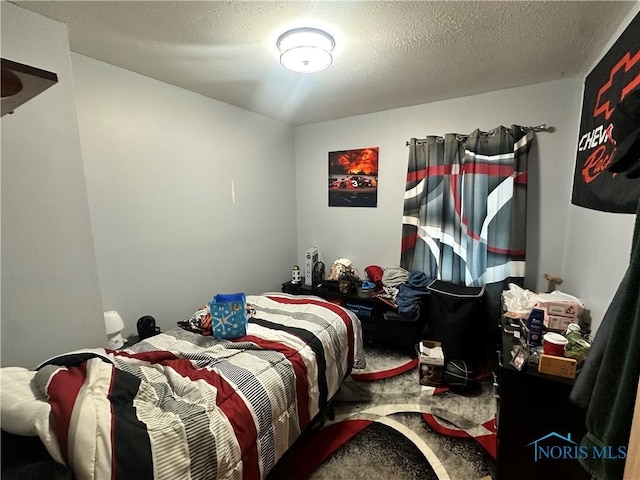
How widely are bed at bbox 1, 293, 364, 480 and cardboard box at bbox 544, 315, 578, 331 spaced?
1.23 metres

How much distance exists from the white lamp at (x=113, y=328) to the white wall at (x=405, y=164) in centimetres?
221

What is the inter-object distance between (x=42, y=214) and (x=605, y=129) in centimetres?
299

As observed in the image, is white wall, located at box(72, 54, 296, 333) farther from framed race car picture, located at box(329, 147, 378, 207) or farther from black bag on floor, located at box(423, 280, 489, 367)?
black bag on floor, located at box(423, 280, 489, 367)

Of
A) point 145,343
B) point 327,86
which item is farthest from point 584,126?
point 145,343

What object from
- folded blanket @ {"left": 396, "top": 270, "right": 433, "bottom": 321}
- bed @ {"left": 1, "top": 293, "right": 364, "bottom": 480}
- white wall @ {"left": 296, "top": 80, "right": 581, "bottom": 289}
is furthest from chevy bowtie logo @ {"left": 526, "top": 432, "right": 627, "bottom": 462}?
white wall @ {"left": 296, "top": 80, "right": 581, "bottom": 289}

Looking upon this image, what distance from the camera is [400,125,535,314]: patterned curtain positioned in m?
2.41

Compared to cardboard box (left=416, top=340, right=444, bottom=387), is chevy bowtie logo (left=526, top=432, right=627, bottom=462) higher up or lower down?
higher up

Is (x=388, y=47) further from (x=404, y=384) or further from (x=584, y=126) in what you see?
(x=404, y=384)

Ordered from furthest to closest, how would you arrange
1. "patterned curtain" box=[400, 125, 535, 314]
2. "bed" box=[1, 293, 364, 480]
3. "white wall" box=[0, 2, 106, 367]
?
"patterned curtain" box=[400, 125, 535, 314]
"white wall" box=[0, 2, 106, 367]
"bed" box=[1, 293, 364, 480]

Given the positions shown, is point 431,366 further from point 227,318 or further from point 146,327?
point 146,327

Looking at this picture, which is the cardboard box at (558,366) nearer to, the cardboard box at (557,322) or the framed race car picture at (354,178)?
the cardboard box at (557,322)

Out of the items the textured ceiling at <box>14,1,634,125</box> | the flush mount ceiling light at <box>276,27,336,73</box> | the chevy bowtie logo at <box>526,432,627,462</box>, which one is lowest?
the chevy bowtie logo at <box>526,432,627,462</box>

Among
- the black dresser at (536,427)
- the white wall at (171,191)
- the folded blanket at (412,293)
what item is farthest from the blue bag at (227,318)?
the folded blanket at (412,293)

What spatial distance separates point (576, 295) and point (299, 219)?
109 inches
